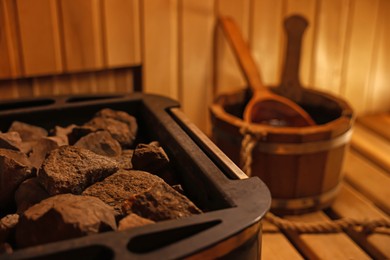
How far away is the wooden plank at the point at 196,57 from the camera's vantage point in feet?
6.35

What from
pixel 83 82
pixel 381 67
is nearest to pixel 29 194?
pixel 83 82

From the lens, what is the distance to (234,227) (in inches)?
28.3

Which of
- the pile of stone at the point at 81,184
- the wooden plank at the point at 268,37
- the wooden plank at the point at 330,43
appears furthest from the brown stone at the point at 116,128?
the wooden plank at the point at 330,43

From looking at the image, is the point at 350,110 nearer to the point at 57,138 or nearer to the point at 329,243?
the point at 329,243

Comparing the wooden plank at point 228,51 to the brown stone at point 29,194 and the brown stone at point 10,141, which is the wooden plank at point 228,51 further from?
the brown stone at point 29,194

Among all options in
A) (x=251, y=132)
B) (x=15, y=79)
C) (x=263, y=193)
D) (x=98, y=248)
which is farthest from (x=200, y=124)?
(x=98, y=248)

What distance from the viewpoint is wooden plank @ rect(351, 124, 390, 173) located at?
6.55ft

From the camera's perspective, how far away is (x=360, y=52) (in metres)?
2.30

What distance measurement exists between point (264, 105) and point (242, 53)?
22 cm

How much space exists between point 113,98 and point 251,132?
1.38 feet

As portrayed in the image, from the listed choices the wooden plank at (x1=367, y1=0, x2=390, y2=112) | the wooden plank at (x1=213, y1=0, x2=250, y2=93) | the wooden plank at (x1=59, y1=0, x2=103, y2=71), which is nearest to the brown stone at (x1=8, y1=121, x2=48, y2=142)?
the wooden plank at (x1=59, y1=0, x2=103, y2=71)

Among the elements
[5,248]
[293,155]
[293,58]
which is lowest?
[293,155]

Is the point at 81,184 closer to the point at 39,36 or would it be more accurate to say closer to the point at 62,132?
the point at 62,132

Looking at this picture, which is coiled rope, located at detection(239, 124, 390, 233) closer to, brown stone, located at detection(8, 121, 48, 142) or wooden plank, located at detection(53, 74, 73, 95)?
brown stone, located at detection(8, 121, 48, 142)
